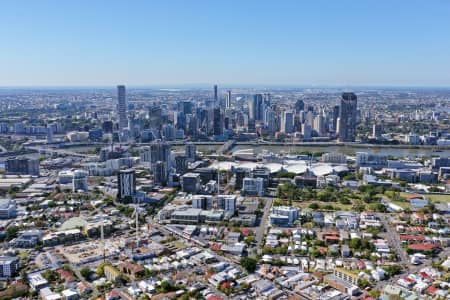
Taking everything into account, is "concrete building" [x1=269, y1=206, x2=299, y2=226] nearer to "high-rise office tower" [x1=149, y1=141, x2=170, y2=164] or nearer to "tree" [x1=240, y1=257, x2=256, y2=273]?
"tree" [x1=240, y1=257, x2=256, y2=273]

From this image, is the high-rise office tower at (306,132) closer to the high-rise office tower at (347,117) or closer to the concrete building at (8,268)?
the high-rise office tower at (347,117)

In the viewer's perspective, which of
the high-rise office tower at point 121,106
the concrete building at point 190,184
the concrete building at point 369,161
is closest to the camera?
the concrete building at point 190,184

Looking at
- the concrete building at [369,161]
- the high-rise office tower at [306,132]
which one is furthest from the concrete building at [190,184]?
the high-rise office tower at [306,132]

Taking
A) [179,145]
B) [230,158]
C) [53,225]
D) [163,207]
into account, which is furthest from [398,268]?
[179,145]

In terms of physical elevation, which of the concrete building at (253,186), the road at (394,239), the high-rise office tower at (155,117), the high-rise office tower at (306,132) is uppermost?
the high-rise office tower at (155,117)

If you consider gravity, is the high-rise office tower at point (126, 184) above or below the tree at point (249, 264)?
above

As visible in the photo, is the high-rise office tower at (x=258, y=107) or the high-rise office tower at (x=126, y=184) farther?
the high-rise office tower at (x=258, y=107)
